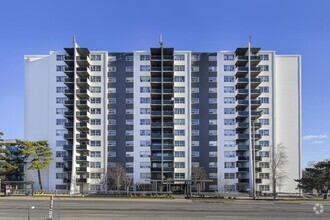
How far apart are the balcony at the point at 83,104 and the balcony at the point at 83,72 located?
6564 millimetres

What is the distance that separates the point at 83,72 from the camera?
77125mm

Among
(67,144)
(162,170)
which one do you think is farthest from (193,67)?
(67,144)

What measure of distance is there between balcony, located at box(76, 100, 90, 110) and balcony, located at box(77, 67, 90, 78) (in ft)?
21.5

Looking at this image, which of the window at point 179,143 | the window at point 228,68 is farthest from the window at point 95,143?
the window at point 228,68

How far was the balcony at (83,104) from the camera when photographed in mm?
76438

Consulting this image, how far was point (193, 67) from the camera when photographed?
81.2 meters

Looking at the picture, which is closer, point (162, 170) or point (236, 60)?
point (162, 170)

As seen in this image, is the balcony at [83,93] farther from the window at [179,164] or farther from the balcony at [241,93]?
the balcony at [241,93]

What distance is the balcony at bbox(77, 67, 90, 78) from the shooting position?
253 ft

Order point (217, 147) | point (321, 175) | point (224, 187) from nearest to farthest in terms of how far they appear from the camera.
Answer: point (321, 175)
point (224, 187)
point (217, 147)

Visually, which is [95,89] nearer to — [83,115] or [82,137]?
[83,115]

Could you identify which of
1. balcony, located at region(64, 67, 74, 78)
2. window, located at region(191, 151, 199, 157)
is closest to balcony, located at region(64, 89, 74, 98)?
balcony, located at region(64, 67, 74, 78)

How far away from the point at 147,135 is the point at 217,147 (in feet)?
57.3

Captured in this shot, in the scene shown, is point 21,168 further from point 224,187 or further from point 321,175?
point 321,175
